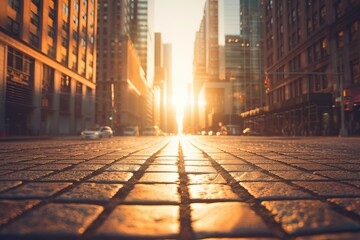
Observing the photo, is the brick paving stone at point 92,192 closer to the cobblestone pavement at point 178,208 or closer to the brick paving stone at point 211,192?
the cobblestone pavement at point 178,208

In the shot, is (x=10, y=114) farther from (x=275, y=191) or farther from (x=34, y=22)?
(x=275, y=191)

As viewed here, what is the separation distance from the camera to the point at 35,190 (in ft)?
7.16

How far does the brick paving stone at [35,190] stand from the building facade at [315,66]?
718 inches

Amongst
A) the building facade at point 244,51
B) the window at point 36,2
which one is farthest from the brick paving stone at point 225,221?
the building facade at point 244,51

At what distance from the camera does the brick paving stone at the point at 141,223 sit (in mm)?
1272

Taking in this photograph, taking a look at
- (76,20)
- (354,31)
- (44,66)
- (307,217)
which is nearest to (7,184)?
(307,217)

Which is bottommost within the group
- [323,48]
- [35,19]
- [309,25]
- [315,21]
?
[323,48]

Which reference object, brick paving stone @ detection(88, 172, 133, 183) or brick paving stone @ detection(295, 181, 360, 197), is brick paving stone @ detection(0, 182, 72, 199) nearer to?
brick paving stone @ detection(88, 172, 133, 183)

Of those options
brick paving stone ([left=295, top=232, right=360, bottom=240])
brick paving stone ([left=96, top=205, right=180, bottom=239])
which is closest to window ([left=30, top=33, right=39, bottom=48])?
brick paving stone ([left=96, top=205, right=180, bottom=239])

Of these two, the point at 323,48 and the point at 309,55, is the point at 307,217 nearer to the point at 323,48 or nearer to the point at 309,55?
the point at 323,48

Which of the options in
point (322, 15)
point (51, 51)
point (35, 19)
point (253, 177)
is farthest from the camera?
point (51, 51)

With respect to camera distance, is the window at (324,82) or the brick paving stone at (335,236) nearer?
the brick paving stone at (335,236)

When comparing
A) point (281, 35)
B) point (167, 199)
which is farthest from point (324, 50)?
point (167, 199)

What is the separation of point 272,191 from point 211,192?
1.62 ft
